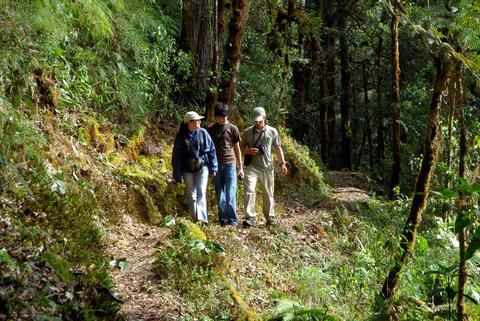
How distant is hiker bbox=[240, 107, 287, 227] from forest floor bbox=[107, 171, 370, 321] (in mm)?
503

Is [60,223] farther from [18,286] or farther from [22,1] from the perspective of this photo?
[22,1]

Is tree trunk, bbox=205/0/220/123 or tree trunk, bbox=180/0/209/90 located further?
tree trunk, bbox=180/0/209/90

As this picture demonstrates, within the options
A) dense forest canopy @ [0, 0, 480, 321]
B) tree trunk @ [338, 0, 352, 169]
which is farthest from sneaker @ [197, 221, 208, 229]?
tree trunk @ [338, 0, 352, 169]

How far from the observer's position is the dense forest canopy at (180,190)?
17.0 ft

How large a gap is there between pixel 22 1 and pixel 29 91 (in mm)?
1607

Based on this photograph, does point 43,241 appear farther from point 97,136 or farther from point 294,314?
point 97,136

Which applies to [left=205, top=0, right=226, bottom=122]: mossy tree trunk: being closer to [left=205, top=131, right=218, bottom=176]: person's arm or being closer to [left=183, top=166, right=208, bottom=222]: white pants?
[left=205, top=131, right=218, bottom=176]: person's arm

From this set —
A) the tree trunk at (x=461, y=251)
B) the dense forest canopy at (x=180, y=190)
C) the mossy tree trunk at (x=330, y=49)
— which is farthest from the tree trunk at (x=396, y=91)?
the tree trunk at (x=461, y=251)

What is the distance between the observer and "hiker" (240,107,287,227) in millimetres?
10094

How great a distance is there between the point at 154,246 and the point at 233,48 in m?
6.14

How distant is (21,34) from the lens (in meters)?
8.72

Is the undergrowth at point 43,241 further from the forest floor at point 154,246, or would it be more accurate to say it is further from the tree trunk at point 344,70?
the tree trunk at point 344,70

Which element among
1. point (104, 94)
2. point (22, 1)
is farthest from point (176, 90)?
point (22, 1)

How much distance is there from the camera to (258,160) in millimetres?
10281
